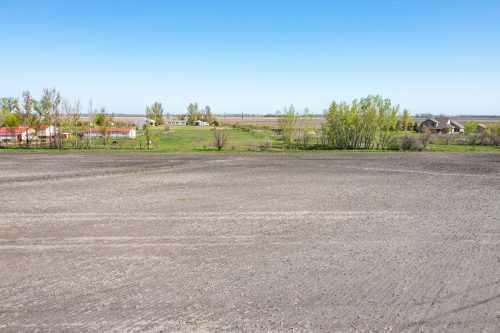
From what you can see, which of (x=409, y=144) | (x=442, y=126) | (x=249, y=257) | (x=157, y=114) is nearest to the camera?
(x=249, y=257)

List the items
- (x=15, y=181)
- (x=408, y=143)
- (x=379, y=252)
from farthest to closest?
(x=408, y=143), (x=15, y=181), (x=379, y=252)

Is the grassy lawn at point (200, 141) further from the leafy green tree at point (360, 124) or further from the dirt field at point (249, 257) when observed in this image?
the dirt field at point (249, 257)

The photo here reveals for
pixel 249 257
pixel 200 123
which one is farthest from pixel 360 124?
pixel 200 123

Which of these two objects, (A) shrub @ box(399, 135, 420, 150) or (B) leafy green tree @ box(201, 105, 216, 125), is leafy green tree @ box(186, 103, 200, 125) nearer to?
(B) leafy green tree @ box(201, 105, 216, 125)

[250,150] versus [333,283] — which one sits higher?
[250,150]

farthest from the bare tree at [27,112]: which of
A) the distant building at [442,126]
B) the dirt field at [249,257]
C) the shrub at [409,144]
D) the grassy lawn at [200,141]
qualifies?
the distant building at [442,126]

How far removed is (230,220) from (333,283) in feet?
17.1

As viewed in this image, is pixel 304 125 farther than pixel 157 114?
No

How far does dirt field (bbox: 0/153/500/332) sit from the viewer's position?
647cm

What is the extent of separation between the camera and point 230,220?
40.2 feet

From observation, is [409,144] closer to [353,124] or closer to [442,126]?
[353,124]

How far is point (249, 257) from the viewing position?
29.8 feet

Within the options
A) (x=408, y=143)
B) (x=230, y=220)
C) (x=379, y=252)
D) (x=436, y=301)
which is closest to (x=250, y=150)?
(x=408, y=143)

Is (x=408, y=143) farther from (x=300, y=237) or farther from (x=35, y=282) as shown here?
(x=35, y=282)
